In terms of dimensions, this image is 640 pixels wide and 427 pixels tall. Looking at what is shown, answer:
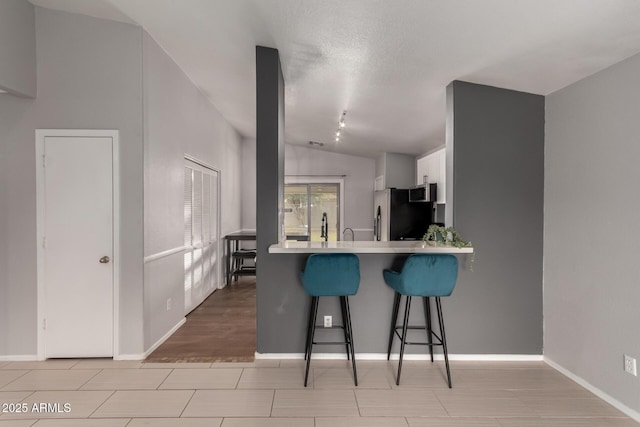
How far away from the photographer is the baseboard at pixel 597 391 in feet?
7.70

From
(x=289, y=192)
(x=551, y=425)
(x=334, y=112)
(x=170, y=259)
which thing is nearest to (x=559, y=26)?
(x=551, y=425)

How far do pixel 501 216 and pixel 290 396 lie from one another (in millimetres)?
2265

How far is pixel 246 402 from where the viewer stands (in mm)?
2482

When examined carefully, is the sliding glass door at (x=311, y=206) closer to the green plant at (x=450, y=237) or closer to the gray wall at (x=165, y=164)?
the gray wall at (x=165, y=164)

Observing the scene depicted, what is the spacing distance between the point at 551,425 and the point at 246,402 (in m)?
1.94

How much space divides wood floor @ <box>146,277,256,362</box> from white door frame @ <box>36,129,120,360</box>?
538 mm

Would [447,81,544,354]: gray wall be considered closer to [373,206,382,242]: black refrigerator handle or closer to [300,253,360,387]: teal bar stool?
[300,253,360,387]: teal bar stool

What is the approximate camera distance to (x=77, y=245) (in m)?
3.14

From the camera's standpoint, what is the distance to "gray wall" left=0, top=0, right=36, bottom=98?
278 centimetres

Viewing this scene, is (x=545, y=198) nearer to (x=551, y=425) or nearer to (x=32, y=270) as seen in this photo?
(x=551, y=425)

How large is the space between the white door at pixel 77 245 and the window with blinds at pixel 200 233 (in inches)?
50.7

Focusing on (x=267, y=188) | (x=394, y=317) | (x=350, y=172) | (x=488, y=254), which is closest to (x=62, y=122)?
(x=267, y=188)

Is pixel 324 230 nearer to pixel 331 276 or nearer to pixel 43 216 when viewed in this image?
pixel 331 276

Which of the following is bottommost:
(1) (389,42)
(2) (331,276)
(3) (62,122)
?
(2) (331,276)
